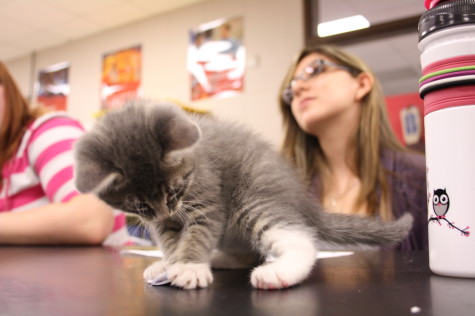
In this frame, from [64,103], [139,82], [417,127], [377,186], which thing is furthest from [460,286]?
[64,103]

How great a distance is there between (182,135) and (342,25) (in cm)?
259

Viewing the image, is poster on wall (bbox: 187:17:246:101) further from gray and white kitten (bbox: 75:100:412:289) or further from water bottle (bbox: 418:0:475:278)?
water bottle (bbox: 418:0:475:278)

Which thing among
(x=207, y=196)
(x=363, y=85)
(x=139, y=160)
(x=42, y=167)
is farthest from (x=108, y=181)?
(x=363, y=85)

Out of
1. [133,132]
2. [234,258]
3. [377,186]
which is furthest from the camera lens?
[377,186]

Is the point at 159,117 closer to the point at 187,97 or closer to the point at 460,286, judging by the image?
the point at 460,286

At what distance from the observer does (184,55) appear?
368 cm

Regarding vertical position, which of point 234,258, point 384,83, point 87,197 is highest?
point 384,83

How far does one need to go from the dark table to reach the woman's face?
90cm

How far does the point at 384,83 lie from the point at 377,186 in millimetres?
1531

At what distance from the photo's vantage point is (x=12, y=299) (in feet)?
1.42

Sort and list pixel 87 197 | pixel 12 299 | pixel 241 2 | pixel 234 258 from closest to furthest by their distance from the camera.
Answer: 1. pixel 12 299
2. pixel 234 258
3. pixel 87 197
4. pixel 241 2

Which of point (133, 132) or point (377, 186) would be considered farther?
point (377, 186)

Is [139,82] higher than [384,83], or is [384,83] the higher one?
[139,82]

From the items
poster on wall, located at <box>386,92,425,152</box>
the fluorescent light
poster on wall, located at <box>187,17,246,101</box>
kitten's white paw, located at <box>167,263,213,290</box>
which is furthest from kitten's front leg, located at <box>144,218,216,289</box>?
poster on wall, located at <box>187,17,246,101</box>
